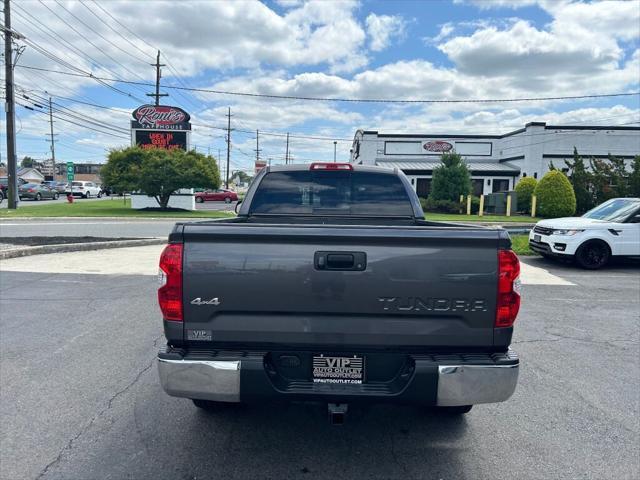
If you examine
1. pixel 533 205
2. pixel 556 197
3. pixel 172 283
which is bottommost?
pixel 172 283

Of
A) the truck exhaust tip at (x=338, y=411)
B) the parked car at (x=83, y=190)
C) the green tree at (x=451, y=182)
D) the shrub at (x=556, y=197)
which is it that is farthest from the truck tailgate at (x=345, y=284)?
the parked car at (x=83, y=190)

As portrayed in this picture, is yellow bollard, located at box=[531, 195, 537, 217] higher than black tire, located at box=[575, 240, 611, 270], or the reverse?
yellow bollard, located at box=[531, 195, 537, 217]

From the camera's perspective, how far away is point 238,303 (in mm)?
2695

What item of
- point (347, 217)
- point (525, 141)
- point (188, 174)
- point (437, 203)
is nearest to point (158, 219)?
point (188, 174)

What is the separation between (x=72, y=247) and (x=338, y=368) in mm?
11748

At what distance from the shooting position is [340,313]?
2.70 m

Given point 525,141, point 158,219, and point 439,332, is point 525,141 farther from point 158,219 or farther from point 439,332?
point 439,332

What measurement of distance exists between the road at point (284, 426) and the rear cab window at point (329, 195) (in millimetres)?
1821

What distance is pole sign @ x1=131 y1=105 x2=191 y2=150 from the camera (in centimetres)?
3083

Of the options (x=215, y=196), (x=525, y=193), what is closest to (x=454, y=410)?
(x=525, y=193)

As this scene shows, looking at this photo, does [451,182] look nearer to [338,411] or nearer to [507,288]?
[507,288]

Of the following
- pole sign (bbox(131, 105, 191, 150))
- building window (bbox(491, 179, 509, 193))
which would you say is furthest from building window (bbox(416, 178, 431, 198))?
pole sign (bbox(131, 105, 191, 150))

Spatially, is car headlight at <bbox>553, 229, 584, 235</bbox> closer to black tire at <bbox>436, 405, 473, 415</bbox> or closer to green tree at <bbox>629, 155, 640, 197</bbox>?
black tire at <bbox>436, 405, 473, 415</bbox>

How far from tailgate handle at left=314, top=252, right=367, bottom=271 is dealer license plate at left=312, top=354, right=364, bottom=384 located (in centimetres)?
54
